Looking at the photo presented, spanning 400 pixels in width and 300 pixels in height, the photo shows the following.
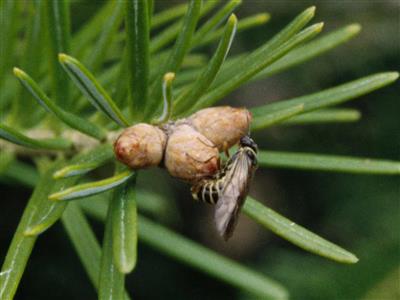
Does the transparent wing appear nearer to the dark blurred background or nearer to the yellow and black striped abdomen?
the yellow and black striped abdomen

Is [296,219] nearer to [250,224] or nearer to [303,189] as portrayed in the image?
[303,189]

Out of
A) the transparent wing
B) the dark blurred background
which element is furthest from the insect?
the dark blurred background

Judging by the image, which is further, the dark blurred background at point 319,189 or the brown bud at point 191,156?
the dark blurred background at point 319,189

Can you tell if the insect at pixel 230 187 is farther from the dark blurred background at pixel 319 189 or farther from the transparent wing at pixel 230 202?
the dark blurred background at pixel 319 189

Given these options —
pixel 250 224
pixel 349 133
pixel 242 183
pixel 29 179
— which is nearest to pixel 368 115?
pixel 349 133

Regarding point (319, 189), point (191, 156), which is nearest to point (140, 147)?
point (191, 156)

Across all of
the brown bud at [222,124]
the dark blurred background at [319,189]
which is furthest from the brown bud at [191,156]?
the dark blurred background at [319,189]
